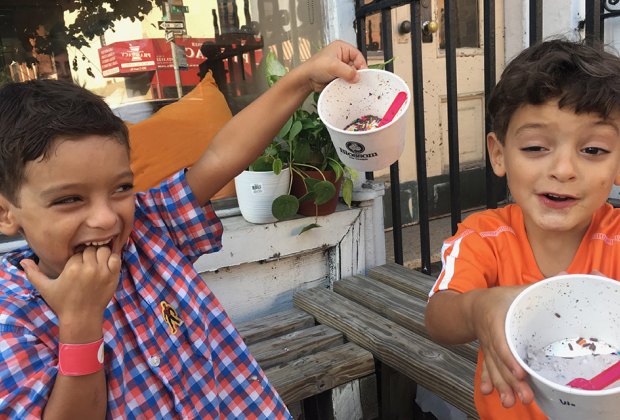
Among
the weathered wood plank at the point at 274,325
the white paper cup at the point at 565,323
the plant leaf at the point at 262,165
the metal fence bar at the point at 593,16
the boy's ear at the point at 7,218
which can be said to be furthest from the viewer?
the plant leaf at the point at 262,165

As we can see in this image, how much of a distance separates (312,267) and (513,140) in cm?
140

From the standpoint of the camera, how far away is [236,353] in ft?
4.11

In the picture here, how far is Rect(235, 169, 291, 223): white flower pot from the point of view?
214 centimetres

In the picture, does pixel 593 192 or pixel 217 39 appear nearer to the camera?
pixel 593 192

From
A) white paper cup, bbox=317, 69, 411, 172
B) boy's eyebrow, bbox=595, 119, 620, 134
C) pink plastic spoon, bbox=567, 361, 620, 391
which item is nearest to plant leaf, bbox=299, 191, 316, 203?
white paper cup, bbox=317, 69, 411, 172

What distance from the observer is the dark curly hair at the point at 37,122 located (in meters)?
0.92

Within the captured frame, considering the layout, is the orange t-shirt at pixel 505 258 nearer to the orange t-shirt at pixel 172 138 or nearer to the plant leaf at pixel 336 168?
the plant leaf at pixel 336 168

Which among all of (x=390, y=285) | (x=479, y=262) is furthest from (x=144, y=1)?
(x=479, y=262)

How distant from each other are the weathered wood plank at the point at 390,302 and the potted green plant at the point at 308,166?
1.02ft

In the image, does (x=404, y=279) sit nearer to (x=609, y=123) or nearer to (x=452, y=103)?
(x=452, y=103)

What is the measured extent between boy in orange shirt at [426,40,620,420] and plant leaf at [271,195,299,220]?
1.01 meters

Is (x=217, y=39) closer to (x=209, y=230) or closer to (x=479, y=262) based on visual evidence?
(x=209, y=230)

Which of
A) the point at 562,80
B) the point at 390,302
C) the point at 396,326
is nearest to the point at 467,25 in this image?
the point at 390,302

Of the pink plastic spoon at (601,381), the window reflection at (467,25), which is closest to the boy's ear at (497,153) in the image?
the pink plastic spoon at (601,381)
